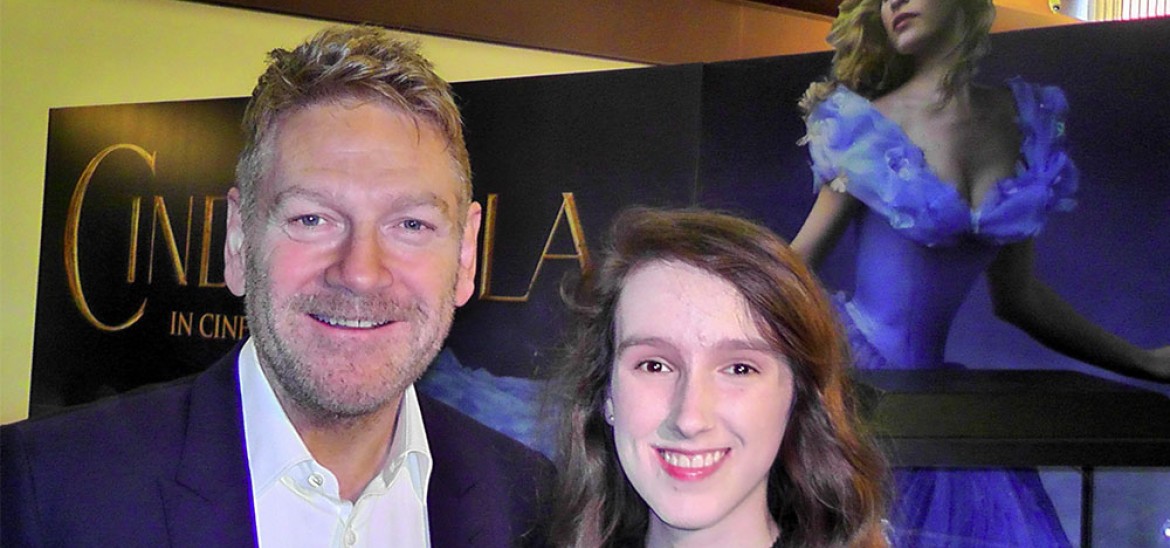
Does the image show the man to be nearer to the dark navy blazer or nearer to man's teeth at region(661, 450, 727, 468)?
the dark navy blazer

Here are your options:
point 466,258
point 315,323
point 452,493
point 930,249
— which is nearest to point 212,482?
point 315,323

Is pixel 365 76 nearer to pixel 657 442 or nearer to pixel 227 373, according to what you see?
pixel 227 373

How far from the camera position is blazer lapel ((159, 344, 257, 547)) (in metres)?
1.38

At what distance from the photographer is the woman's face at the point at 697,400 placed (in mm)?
1370

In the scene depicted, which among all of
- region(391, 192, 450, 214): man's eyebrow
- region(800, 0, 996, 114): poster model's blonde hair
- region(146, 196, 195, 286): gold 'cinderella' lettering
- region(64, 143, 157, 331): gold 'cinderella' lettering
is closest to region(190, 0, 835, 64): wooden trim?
region(64, 143, 157, 331): gold 'cinderella' lettering

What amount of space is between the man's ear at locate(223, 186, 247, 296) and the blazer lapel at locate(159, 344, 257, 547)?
0.15m

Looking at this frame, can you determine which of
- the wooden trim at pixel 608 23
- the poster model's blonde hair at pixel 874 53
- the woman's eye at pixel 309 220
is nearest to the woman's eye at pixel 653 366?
the woman's eye at pixel 309 220

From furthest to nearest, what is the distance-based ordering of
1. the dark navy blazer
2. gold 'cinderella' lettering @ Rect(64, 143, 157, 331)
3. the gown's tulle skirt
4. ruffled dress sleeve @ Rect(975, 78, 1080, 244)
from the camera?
1. gold 'cinderella' lettering @ Rect(64, 143, 157, 331)
2. the gown's tulle skirt
3. ruffled dress sleeve @ Rect(975, 78, 1080, 244)
4. the dark navy blazer

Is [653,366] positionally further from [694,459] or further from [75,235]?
[75,235]

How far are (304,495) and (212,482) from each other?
0.13 meters

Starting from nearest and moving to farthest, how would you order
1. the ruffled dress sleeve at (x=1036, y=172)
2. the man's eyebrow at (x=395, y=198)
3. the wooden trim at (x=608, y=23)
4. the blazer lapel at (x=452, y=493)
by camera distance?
the man's eyebrow at (x=395, y=198) → the blazer lapel at (x=452, y=493) → the ruffled dress sleeve at (x=1036, y=172) → the wooden trim at (x=608, y=23)

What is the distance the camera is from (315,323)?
4.85 feet

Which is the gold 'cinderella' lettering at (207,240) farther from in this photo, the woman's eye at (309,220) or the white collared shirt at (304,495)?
the woman's eye at (309,220)

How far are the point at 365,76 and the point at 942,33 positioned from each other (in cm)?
118
